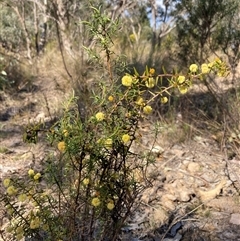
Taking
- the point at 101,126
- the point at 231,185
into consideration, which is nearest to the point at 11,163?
the point at 231,185

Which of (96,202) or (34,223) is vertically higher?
(96,202)

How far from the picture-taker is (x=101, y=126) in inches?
54.5

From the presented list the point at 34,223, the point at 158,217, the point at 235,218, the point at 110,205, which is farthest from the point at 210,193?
the point at 34,223

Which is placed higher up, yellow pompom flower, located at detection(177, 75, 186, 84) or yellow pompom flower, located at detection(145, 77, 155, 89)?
yellow pompom flower, located at detection(177, 75, 186, 84)

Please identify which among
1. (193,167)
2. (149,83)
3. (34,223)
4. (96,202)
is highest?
(149,83)

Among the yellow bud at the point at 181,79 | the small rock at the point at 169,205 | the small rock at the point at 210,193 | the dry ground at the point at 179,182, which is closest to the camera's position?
the yellow bud at the point at 181,79

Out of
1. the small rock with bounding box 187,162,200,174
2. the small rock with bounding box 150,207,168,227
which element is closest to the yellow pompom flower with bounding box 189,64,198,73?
the small rock with bounding box 150,207,168,227

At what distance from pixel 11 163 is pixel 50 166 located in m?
1.68

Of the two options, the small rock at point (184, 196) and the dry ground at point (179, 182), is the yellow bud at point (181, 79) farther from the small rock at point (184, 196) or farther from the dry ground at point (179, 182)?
the small rock at point (184, 196)

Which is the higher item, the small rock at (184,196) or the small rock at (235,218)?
the small rock at (235,218)

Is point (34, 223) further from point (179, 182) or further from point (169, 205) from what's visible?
point (179, 182)

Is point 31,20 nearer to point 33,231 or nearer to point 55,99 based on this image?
point 55,99

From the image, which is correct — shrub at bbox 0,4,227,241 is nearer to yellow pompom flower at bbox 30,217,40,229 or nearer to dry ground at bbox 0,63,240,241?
yellow pompom flower at bbox 30,217,40,229

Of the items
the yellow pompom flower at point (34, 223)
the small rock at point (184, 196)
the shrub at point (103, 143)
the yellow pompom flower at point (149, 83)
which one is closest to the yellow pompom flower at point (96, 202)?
the shrub at point (103, 143)
